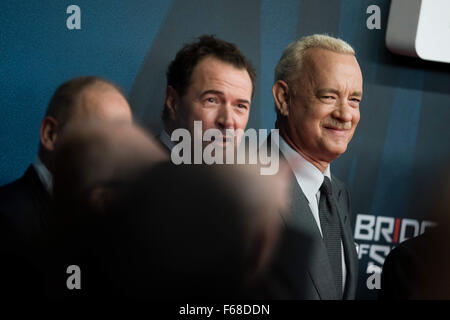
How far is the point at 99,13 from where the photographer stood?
67.3 inches

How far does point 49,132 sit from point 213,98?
1.53ft

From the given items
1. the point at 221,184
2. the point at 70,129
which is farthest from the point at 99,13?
the point at 221,184

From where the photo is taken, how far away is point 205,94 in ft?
5.61

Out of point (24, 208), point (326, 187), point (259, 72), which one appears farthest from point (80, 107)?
point (326, 187)

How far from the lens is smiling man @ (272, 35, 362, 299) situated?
1770 mm

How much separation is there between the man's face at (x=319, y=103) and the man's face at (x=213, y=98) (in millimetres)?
174

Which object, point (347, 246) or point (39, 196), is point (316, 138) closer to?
point (347, 246)

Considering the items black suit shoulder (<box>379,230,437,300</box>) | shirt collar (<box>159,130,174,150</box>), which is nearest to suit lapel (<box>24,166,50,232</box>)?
shirt collar (<box>159,130,174,150</box>)

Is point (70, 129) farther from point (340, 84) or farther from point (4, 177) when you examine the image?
point (340, 84)

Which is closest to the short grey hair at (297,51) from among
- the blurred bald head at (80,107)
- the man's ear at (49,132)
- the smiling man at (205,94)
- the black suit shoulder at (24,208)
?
the smiling man at (205,94)

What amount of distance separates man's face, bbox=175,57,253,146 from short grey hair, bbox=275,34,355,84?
5.7 inches

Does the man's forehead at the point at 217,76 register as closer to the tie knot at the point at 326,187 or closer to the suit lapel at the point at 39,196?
the tie knot at the point at 326,187
